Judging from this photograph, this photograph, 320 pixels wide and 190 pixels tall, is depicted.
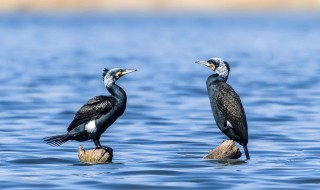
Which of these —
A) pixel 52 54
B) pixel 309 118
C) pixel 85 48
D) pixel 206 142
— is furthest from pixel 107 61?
pixel 206 142

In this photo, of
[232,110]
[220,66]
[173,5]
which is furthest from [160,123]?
[173,5]

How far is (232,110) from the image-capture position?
14859mm

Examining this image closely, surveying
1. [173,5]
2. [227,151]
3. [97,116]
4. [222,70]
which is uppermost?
[173,5]

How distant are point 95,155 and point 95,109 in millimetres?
592

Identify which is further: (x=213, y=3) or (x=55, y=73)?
(x=213, y=3)

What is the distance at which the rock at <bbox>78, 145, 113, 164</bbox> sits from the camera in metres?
14.5

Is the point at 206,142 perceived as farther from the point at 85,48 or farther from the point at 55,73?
the point at 85,48

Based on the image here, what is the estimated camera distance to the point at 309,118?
70.4ft

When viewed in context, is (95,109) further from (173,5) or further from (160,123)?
(173,5)

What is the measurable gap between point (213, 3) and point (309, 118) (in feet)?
442

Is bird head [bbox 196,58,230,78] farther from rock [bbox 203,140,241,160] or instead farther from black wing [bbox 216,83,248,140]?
rock [bbox 203,140,241,160]

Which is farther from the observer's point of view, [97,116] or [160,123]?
[160,123]

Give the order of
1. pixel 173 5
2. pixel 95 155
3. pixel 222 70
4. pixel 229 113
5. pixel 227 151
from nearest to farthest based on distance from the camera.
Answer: pixel 95 155 → pixel 227 151 → pixel 229 113 → pixel 222 70 → pixel 173 5

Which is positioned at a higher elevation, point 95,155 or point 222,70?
point 222,70
